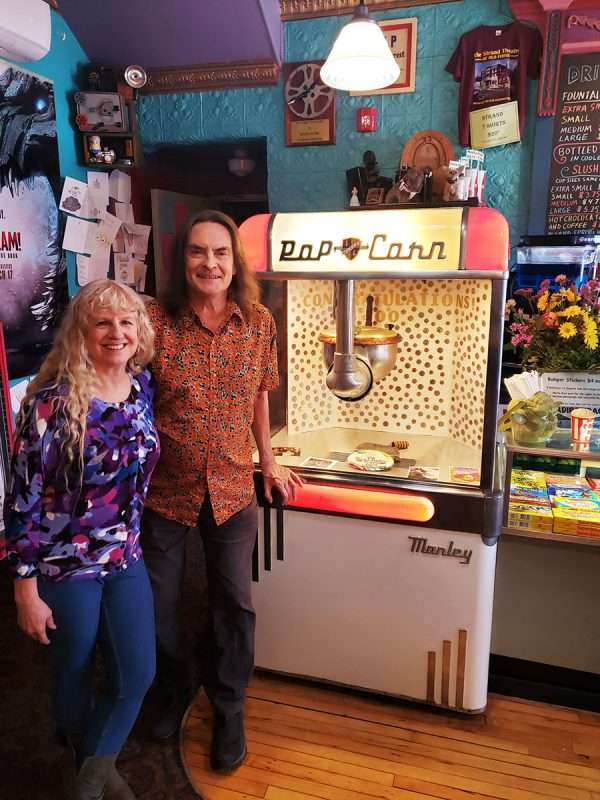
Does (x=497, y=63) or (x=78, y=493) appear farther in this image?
(x=497, y=63)

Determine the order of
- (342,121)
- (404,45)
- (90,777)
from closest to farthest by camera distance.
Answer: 1. (90,777)
2. (404,45)
3. (342,121)

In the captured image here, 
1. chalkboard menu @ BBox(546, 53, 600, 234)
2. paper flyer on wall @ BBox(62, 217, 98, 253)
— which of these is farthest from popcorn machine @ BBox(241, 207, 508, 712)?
paper flyer on wall @ BBox(62, 217, 98, 253)

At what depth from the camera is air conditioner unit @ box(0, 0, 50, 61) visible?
2570 mm

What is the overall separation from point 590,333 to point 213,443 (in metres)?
1.31

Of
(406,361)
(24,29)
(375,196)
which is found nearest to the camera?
(406,361)

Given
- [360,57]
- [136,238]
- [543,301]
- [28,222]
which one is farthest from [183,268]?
[136,238]

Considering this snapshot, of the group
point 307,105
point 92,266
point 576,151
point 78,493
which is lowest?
point 78,493

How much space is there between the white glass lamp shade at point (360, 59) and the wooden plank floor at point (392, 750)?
236 centimetres

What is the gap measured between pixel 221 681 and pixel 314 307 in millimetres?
1422

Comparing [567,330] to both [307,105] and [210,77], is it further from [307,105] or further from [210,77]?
[210,77]

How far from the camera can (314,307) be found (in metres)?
2.53

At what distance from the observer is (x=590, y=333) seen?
2102 mm

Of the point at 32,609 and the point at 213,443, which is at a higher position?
the point at 213,443

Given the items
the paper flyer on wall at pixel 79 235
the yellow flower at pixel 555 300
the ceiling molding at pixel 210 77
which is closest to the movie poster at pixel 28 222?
the paper flyer on wall at pixel 79 235
